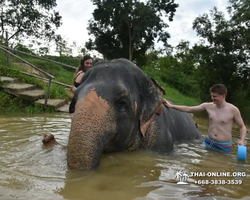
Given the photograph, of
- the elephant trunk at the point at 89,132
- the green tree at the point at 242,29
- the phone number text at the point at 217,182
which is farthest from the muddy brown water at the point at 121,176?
the green tree at the point at 242,29

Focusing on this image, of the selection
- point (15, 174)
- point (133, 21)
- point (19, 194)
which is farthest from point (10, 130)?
point (133, 21)

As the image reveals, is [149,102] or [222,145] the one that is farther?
[222,145]

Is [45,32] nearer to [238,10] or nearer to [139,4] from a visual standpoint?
[139,4]

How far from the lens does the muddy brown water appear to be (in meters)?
2.15

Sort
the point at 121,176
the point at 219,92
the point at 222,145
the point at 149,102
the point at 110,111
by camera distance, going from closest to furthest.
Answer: the point at 121,176 < the point at 110,111 < the point at 149,102 < the point at 219,92 < the point at 222,145

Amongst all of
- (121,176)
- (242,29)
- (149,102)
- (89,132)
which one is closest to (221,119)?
(149,102)

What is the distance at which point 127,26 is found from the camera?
25.1 metres

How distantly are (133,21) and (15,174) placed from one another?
2299 centimetres

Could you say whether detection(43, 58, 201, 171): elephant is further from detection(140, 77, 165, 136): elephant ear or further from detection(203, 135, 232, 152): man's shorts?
detection(203, 135, 232, 152): man's shorts

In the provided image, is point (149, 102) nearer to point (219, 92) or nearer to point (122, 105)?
point (122, 105)

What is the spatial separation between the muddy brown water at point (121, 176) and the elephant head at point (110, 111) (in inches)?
7.0

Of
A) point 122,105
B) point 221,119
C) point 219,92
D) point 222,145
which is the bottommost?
point 222,145

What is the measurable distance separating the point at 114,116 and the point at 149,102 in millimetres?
696

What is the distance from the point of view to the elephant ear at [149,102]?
10.8ft
